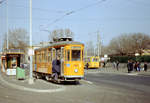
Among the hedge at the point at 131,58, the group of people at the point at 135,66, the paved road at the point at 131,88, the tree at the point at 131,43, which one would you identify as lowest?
the paved road at the point at 131,88

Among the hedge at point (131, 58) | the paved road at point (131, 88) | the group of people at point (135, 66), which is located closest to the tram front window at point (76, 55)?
the paved road at point (131, 88)

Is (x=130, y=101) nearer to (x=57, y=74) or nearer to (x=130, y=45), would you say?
(x=57, y=74)

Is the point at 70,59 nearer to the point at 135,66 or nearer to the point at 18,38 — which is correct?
the point at 135,66

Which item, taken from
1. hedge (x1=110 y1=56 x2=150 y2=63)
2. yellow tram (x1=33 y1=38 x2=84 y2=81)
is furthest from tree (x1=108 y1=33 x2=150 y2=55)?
yellow tram (x1=33 y1=38 x2=84 y2=81)

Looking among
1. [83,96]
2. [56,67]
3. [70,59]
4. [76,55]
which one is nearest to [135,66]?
[76,55]

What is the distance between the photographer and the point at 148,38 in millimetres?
65812

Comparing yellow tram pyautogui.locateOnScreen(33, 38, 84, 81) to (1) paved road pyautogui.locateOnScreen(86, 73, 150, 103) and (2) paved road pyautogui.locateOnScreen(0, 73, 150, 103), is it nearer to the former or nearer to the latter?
(2) paved road pyautogui.locateOnScreen(0, 73, 150, 103)

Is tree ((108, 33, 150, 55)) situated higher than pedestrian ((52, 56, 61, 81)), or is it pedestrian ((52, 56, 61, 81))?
tree ((108, 33, 150, 55))

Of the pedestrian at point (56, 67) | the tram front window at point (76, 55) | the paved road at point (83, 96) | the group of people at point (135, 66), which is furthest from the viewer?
the group of people at point (135, 66)

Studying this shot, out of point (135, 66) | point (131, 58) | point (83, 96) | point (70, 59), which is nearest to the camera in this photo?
point (83, 96)

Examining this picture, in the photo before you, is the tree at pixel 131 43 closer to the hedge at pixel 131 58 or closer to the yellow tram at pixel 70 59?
the hedge at pixel 131 58

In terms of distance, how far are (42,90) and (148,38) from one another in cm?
5722

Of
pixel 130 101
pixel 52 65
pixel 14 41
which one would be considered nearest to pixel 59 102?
pixel 130 101

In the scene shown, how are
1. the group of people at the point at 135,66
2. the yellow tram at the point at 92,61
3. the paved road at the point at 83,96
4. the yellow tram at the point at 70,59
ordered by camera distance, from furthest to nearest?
the yellow tram at the point at 92,61
the group of people at the point at 135,66
the yellow tram at the point at 70,59
the paved road at the point at 83,96
